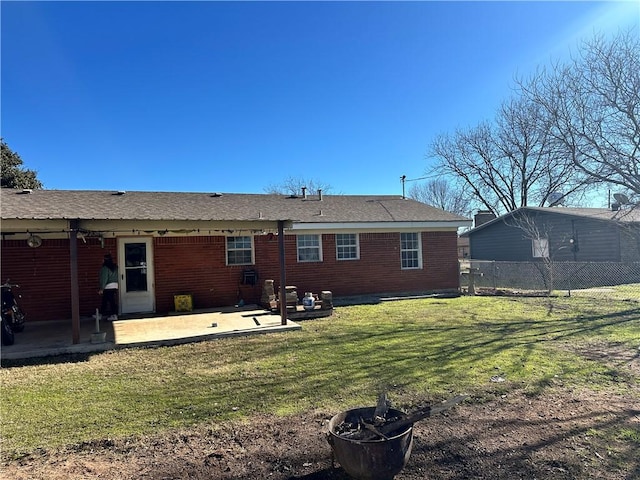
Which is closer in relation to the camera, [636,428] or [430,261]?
[636,428]

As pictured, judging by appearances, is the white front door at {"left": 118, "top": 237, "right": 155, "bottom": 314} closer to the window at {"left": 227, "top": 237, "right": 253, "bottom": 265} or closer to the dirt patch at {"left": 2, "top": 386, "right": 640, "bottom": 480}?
the window at {"left": 227, "top": 237, "right": 253, "bottom": 265}

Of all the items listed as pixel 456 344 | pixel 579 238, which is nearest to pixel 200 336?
pixel 456 344

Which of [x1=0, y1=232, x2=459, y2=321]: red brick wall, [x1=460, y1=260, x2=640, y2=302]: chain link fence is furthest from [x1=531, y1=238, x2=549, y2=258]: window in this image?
[x1=0, y1=232, x2=459, y2=321]: red brick wall

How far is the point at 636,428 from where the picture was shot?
13.1ft

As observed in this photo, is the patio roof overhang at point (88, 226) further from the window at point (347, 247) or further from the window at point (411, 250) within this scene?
the window at point (411, 250)

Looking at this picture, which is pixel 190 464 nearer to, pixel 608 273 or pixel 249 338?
pixel 249 338

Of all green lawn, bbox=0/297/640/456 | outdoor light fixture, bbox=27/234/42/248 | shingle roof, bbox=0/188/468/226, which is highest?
shingle roof, bbox=0/188/468/226

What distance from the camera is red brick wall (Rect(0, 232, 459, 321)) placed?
10.6 m

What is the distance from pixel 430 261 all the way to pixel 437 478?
41.2 ft

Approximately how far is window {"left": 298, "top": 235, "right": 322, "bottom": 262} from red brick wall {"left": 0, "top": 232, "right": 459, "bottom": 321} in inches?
7.2

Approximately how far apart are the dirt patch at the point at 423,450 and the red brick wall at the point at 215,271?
831 centimetres

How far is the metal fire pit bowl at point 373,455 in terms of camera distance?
2938mm

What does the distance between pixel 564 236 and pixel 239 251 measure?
17.6 metres

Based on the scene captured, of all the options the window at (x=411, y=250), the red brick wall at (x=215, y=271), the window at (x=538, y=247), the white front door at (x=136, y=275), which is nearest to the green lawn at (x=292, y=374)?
the red brick wall at (x=215, y=271)
